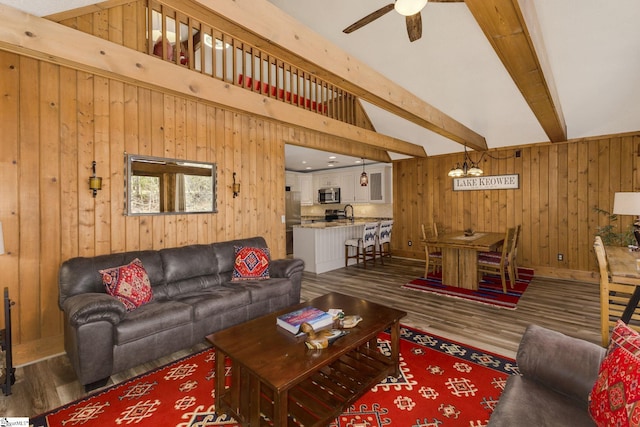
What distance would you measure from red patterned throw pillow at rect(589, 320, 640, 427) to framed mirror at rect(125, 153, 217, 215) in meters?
3.80

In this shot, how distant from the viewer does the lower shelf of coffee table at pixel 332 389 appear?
1.73 meters

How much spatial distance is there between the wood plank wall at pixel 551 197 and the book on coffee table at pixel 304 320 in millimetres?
5112

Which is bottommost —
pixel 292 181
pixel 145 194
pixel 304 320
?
pixel 304 320

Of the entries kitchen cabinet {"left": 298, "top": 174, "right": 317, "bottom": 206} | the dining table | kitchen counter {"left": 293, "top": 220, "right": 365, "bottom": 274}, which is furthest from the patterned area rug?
kitchen cabinet {"left": 298, "top": 174, "right": 317, "bottom": 206}

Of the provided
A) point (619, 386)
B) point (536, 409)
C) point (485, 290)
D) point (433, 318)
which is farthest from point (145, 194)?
point (485, 290)

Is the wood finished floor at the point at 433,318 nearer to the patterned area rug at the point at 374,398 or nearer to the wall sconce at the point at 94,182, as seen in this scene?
the patterned area rug at the point at 374,398

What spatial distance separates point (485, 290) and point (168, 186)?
4644 mm

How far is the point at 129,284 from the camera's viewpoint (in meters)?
2.64

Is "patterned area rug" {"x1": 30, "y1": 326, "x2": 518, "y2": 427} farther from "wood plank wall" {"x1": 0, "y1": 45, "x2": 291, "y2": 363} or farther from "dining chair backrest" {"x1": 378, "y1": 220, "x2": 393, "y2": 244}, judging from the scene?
"dining chair backrest" {"x1": 378, "y1": 220, "x2": 393, "y2": 244}

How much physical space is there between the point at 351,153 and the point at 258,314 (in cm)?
382

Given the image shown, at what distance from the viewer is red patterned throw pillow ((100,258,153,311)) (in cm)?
257

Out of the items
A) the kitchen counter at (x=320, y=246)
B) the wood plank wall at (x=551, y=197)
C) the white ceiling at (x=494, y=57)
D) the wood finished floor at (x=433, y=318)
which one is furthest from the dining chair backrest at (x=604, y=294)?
the kitchen counter at (x=320, y=246)

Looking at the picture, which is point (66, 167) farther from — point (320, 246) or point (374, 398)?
point (320, 246)

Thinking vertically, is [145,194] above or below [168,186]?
below
